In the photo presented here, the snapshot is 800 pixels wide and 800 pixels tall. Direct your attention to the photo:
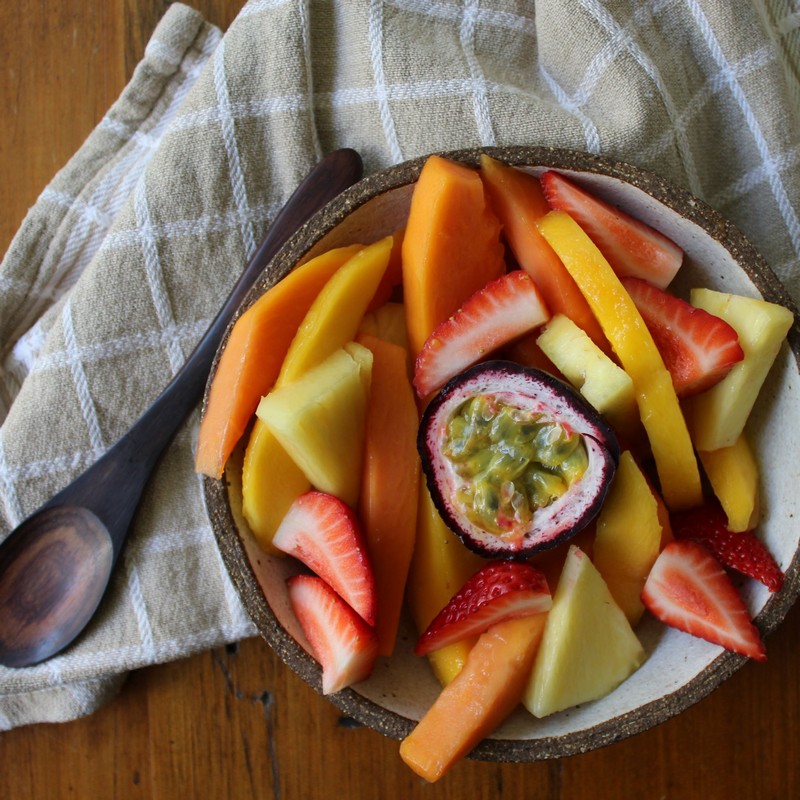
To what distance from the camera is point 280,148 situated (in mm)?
877

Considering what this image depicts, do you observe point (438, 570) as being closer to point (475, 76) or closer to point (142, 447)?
point (142, 447)

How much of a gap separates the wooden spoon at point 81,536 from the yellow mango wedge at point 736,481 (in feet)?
1.65

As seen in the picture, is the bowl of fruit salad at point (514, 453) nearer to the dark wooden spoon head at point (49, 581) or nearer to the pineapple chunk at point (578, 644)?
the pineapple chunk at point (578, 644)

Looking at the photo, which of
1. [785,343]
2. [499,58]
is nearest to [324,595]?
[785,343]

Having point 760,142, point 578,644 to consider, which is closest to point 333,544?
point 578,644

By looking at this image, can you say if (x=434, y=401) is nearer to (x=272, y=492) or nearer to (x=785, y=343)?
(x=272, y=492)

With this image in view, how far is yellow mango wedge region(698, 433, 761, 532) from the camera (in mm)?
728

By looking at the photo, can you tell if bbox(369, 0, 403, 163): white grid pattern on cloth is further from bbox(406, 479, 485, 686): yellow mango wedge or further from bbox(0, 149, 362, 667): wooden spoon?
bbox(406, 479, 485, 686): yellow mango wedge

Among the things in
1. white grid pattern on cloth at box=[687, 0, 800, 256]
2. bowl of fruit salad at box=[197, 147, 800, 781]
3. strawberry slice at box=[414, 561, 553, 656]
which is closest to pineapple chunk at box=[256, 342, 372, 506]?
bowl of fruit salad at box=[197, 147, 800, 781]

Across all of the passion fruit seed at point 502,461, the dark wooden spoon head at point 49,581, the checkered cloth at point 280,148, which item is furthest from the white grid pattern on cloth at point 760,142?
the dark wooden spoon head at point 49,581

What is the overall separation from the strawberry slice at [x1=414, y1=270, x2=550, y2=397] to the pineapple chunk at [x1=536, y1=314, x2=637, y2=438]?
0.02 metres

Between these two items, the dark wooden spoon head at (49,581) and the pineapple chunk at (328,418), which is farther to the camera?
the dark wooden spoon head at (49,581)

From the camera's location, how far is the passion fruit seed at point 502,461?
702 millimetres

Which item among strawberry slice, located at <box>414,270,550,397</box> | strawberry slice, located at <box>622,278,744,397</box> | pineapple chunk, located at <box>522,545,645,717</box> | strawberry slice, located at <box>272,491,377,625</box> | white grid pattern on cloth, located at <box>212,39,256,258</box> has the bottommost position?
pineapple chunk, located at <box>522,545,645,717</box>
